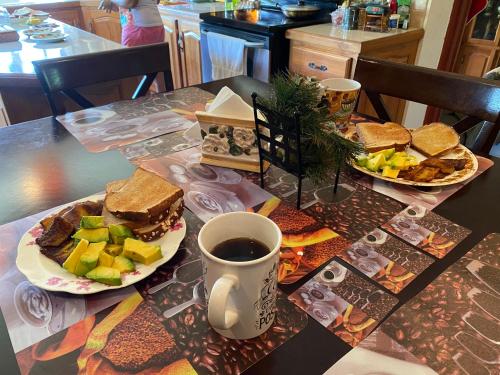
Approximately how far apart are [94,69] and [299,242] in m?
1.04

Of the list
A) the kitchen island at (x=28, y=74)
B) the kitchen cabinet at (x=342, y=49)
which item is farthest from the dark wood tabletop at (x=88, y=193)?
the kitchen cabinet at (x=342, y=49)

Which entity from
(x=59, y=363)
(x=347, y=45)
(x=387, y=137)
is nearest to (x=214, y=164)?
(x=387, y=137)

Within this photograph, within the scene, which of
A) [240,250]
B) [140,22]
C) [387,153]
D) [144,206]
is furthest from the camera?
[140,22]

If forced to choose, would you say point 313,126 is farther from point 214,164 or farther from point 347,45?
point 347,45

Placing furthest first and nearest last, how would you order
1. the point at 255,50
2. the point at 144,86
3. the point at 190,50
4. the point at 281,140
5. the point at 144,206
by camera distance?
the point at 190,50, the point at 255,50, the point at 144,86, the point at 281,140, the point at 144,206

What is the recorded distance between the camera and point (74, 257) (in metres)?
0.58

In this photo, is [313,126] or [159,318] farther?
[313,126]

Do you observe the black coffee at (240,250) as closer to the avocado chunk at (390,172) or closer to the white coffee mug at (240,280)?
the white coffee mug at (240,280)

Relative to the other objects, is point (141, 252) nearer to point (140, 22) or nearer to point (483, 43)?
point (140, 22)

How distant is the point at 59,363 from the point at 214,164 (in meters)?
0.53

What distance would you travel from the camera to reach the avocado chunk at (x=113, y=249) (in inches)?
23.9

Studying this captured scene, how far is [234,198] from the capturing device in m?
0.80

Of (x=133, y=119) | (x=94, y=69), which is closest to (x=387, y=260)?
(x=133, y=119)

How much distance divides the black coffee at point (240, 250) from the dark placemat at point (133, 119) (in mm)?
584
